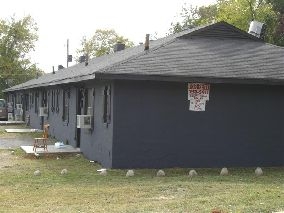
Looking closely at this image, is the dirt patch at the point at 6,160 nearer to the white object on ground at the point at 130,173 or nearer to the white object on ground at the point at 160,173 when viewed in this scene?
the white object on ground at the point at 130,173

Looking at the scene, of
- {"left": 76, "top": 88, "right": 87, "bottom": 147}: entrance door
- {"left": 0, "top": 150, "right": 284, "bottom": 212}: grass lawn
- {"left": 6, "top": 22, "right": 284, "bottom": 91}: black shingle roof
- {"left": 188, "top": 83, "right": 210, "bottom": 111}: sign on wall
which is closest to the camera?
{"left": 0, "top": 150, "right": 284, "bottom": 212}: grass lawn

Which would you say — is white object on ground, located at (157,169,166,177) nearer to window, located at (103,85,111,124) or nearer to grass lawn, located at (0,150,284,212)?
grass lawn, located at (0,150,284,212)

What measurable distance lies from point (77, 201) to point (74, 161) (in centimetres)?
665

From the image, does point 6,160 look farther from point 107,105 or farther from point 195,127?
point 195,127

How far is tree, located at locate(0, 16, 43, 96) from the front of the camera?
61.7 m

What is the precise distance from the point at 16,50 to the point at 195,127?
2043 inches

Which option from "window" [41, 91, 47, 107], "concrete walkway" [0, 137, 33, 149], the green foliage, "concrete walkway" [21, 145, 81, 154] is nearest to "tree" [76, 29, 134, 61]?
the green foliage

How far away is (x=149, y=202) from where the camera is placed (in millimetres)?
9258

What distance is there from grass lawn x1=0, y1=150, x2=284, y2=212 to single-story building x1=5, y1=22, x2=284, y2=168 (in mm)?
624

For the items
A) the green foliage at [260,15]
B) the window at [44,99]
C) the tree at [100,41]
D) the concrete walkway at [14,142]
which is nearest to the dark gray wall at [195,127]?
the concrete walkway at [14,142]

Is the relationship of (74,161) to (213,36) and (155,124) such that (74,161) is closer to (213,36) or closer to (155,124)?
(155,124)

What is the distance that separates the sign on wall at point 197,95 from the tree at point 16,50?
165 ft

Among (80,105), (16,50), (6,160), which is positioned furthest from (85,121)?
(16,50)

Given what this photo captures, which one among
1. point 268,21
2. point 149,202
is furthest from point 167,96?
point 268,21
